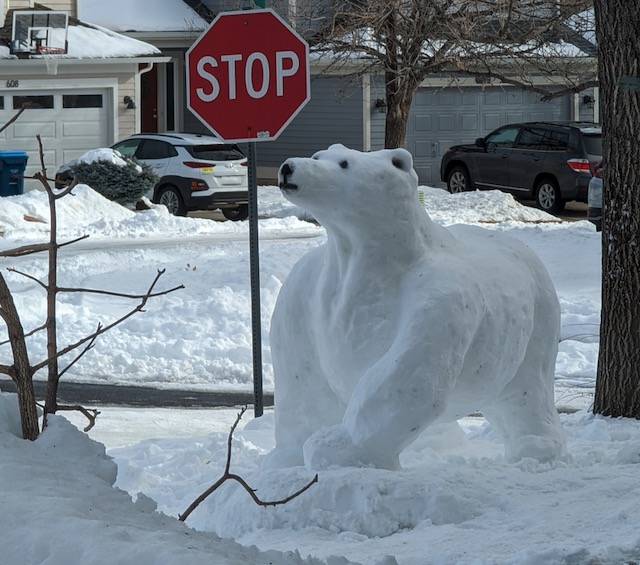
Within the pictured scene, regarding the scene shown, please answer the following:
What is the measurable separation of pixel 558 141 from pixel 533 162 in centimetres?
71

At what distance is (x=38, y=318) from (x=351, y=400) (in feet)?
26.4

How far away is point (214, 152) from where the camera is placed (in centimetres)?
2473

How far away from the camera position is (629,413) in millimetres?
7719

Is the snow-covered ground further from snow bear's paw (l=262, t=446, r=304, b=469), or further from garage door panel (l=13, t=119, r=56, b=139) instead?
garage door panel (l=13, t=119, r=56, b=139)

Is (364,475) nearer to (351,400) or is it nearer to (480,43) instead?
(351,400)

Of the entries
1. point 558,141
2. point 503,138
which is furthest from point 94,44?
point 558,141

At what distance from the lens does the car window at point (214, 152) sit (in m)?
24.5

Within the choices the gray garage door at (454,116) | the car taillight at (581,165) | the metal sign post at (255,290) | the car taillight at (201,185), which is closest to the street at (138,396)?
the metal sign post at (255,290)

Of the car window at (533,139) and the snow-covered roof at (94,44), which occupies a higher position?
the snow-covered roof at (94,44)

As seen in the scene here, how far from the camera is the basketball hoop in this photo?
2606cm

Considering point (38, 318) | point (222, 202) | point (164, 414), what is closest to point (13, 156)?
point (222, 202)

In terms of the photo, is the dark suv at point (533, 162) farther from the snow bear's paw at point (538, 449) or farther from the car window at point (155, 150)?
the snow bear's paw at point (538, 449)

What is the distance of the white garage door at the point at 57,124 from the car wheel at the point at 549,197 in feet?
29.4

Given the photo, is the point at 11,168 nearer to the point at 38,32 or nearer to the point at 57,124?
the point at 38,32
